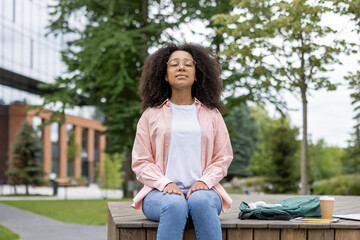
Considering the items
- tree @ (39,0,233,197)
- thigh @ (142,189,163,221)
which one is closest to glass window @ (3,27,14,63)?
tree @ (39,0,233,197)

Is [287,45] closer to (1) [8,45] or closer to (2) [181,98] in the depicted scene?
(2) [181,98]

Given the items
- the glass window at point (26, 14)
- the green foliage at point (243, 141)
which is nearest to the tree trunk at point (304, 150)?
the green foliage at point (243, 141)

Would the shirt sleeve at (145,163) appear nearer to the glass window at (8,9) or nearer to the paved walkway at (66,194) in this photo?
the paved walkway at (66,194)

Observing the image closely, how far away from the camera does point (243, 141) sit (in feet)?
142

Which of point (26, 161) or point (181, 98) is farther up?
point (181, 98)

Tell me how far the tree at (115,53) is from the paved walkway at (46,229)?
14.2 feet

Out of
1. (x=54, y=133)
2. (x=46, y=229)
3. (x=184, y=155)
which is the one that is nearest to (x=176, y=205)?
(x=184, y=155)

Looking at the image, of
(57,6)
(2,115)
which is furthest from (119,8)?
(2,115)

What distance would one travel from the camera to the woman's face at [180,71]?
161 inches

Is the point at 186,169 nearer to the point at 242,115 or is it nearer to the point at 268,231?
the point at 268,231

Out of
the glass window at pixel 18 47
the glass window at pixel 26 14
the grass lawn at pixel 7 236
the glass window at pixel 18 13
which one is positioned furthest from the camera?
the glass window at pixel 26 14

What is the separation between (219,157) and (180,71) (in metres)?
0.80

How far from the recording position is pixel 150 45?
16.4 meters

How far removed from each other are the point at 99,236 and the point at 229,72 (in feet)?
28.9
